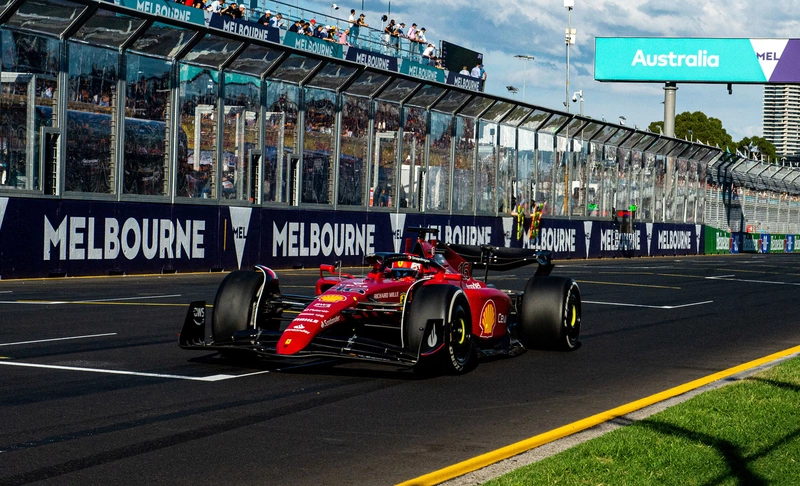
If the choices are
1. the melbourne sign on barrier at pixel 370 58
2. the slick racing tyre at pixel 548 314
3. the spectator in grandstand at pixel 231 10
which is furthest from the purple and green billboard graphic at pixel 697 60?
the slick racing tyre at pixel 548 314

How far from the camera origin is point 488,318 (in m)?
10.3

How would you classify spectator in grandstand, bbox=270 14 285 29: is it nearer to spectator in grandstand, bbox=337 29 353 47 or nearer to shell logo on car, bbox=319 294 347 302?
spectator in grandstand, bbox=337 29 353 47

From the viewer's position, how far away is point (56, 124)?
70.6 ft

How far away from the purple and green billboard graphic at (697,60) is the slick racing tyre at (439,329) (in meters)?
51.3

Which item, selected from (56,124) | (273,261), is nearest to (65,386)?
(56,124)

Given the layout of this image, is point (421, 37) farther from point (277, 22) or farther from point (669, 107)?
point (669, 107)

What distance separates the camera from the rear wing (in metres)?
11.5

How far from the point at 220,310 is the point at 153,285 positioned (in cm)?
1006

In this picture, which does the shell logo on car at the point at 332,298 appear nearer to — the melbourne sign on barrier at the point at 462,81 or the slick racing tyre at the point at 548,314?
the slick racing tyre at the point at 548,314

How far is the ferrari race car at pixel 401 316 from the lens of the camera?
8711 millimetres

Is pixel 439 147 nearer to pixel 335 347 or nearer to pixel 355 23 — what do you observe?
pixel 355 23

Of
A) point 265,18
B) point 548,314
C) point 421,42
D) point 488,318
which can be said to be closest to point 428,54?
point 421,42

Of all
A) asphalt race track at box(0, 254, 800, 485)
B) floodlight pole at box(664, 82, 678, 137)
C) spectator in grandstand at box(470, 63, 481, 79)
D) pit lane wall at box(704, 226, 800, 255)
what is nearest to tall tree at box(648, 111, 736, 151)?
pit lane wall at box(704, 226, 800, 255)

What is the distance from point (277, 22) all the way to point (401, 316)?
25660 millimetres
